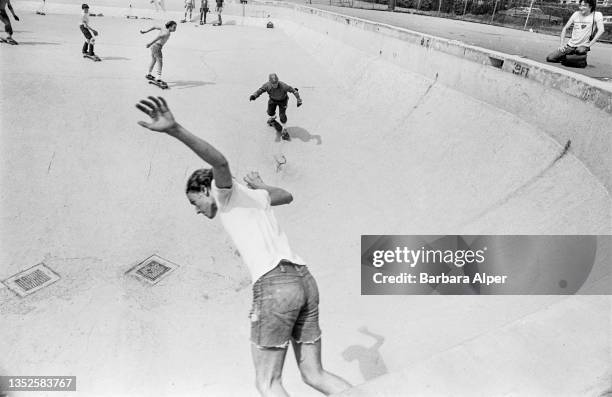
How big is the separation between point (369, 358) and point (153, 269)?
3103 mm

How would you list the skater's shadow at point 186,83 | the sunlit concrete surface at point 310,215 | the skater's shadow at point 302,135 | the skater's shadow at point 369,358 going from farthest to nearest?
the skater's shadow at point 186,83 < the skater's shadow at point 302,135 < the skater's shadow at point 369,358 < the sunlit concrete surface at point 310,215

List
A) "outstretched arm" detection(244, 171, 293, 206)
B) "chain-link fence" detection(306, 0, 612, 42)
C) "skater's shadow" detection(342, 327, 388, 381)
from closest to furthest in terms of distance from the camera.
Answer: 1. "outstretched arm" detection(244, 171, 293, 206)
2. "skater's shadow" detection(342, 327, 388, 381)
3. "chain-link fence" detection(306, 0, 612, 42)

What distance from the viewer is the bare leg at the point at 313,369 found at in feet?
7.53

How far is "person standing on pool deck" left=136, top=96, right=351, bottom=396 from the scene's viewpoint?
86.7 inches

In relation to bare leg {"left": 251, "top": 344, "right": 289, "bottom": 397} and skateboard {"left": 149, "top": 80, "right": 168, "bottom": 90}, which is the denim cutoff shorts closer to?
bare leg {"left": 251, "top": 344, "right": 289, "bottom": 397}

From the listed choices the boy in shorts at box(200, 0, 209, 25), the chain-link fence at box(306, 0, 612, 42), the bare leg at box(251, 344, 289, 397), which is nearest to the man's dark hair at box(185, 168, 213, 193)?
the bare leg at box(251, 344, 289, 397)

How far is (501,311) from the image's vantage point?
3467 millimetres

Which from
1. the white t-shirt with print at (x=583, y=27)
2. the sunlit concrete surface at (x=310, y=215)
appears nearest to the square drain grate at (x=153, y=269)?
the sunlit concrete surface at (x=310, y=215)

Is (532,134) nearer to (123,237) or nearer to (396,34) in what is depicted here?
(396,34)

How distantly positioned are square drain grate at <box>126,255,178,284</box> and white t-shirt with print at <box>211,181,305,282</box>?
3199 mm

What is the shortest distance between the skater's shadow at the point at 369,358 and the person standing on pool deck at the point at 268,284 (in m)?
1.34

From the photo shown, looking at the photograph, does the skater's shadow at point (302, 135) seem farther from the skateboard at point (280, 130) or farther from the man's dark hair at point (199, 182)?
the man's dark hair at point (199, 182)

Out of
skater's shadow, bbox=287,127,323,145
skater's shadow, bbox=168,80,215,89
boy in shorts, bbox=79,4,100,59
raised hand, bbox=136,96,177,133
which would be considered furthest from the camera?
boy in shorts, bbox=79,4,100,59

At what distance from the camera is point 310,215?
612 centimetres
